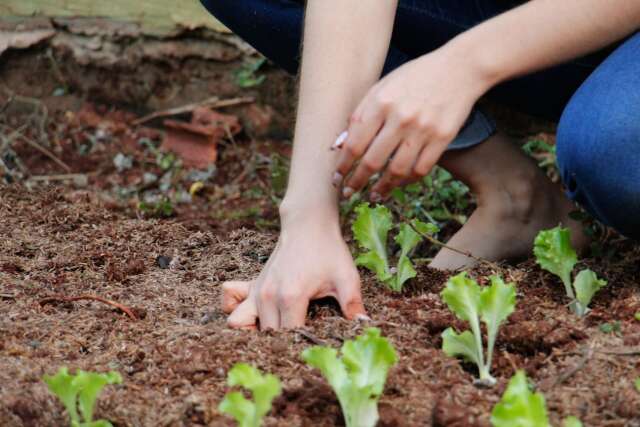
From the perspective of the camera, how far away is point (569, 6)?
158 cm

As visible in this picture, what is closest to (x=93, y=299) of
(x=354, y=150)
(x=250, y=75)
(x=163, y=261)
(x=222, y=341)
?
(x=163, y=261)

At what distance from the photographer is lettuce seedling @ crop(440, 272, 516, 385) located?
139 cm

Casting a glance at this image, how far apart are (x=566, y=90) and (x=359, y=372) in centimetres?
113

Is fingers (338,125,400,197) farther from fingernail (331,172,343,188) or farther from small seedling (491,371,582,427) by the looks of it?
small seedling (491,371,582,427)

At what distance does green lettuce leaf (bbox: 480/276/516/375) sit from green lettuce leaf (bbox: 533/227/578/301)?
317mm

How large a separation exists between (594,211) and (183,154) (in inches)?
71.1

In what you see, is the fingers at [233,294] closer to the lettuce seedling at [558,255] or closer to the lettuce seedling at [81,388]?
the lettuce seedling at [81,388]

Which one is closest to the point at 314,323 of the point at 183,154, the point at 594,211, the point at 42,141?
the point at 594,211

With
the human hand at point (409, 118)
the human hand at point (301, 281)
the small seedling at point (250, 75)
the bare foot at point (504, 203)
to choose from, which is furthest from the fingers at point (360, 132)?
the small seedling at point (250, 75)

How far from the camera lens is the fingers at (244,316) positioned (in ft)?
5.11

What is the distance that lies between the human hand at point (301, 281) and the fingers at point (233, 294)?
0.11ft

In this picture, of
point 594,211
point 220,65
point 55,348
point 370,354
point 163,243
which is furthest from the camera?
point 220,65

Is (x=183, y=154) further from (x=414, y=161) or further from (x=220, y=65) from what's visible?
(x=414, y=161)

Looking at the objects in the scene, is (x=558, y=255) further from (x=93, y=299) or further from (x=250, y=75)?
(x=250, y=75)
